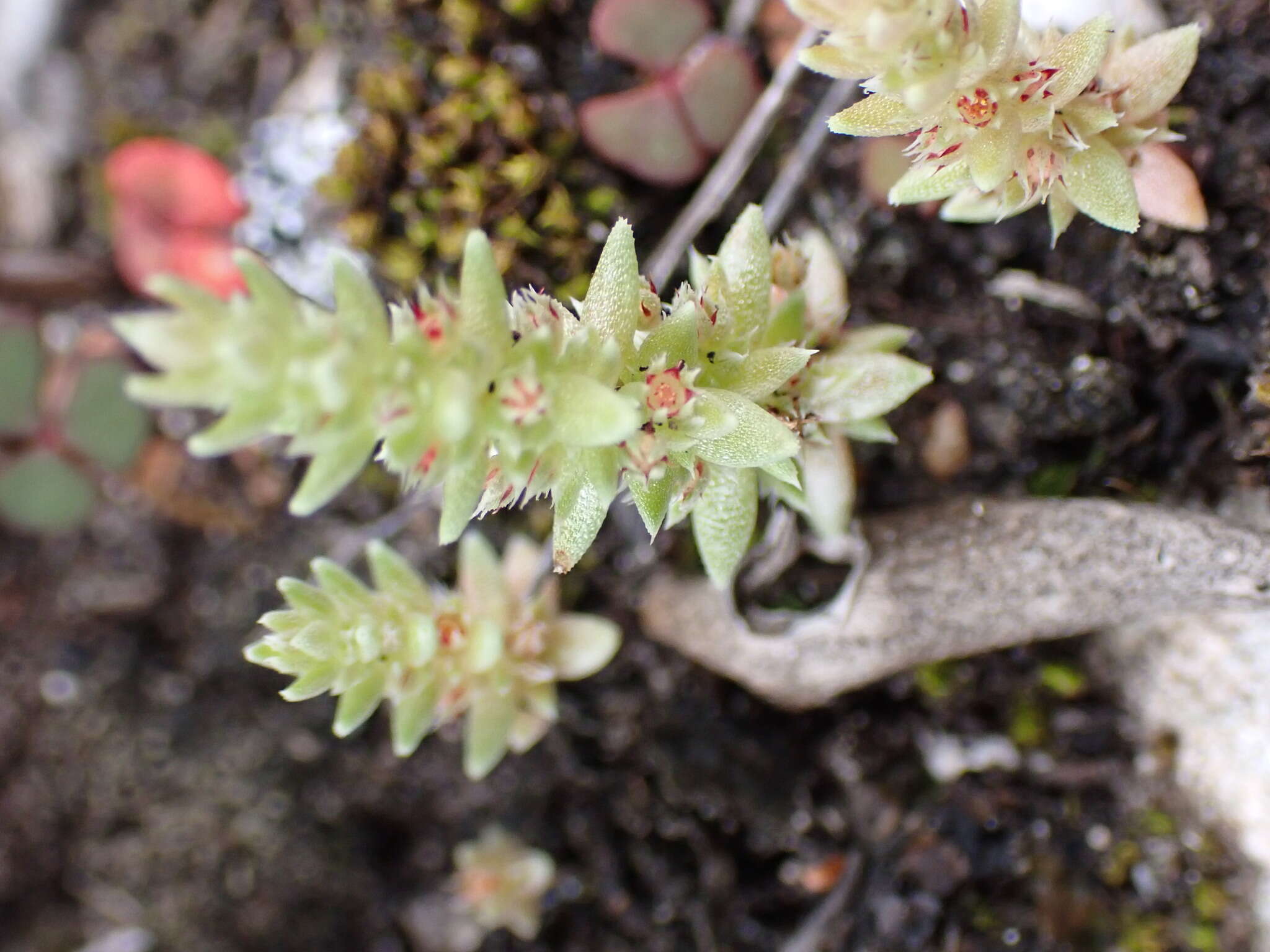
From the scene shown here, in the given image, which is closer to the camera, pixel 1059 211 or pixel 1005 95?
pixel 1005 95

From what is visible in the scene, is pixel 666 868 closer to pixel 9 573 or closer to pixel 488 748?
pixel 488 748

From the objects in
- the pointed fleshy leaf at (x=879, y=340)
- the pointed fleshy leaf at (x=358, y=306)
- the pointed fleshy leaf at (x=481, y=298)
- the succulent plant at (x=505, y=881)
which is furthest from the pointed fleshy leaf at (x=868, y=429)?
the succulent plant at (x=505, y=881)

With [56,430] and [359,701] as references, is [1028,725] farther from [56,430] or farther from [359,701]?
[56,430]

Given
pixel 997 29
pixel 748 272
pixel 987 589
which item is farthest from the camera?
pixel 987 589

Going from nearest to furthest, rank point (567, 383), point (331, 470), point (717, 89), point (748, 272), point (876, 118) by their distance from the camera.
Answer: point (331, 470) < point (567, 383) < point (876, 118) < point (748, 272) < point (717, 89)

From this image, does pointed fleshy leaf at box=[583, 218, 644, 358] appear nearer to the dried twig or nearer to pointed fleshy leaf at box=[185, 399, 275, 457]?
pointed fleshy leaf at box=[185, 399, 275, 457]

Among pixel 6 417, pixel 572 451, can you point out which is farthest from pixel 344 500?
pixel 572 451

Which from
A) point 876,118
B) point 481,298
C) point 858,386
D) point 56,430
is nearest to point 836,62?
point 876,118
